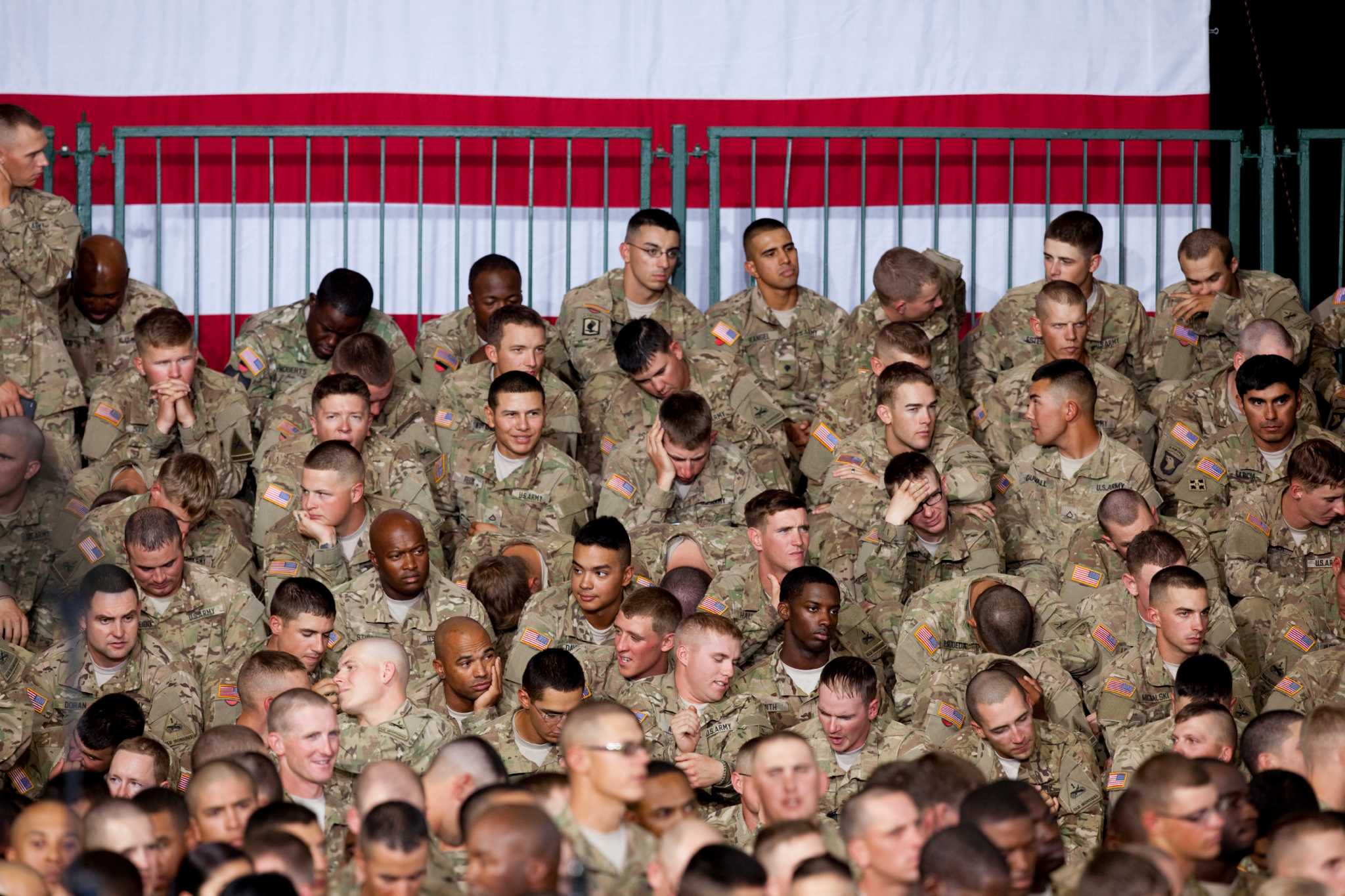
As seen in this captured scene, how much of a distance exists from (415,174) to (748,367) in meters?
1.96

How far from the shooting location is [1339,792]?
247 inches

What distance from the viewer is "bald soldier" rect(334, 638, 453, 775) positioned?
7.01 m

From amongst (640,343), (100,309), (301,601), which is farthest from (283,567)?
(100,309)

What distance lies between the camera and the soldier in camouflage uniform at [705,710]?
713 centimetres

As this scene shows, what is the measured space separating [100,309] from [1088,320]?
4219 mm

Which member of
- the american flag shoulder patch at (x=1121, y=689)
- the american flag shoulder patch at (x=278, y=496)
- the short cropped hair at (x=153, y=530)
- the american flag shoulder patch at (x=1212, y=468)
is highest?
the american flag shoulder patch at (x=1212, y=468)

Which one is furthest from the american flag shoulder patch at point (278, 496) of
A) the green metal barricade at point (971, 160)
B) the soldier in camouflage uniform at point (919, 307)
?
the soldier in camouflage uniform at point (919, 307)

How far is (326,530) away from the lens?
8.05 metres

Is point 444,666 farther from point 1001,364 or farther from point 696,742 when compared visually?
point 1001,364

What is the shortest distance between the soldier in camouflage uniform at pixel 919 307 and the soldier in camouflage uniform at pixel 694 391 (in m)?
0.53

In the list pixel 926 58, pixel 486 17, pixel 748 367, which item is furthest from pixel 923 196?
pixel 486 17

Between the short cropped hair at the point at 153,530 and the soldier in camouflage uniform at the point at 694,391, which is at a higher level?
the soldier in camouflage uniform at the point at 694,391

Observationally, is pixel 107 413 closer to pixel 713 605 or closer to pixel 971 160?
pixel 713 605

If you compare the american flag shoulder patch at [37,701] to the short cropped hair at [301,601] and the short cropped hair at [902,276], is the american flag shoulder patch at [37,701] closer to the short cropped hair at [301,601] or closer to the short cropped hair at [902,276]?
the short cropped hair at [301,601]
